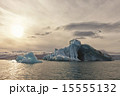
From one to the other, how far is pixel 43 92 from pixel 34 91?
875 mm

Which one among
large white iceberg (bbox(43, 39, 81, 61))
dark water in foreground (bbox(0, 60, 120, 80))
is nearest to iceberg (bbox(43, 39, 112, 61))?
large white iceberg (bbox(43, 39, 81, 61))

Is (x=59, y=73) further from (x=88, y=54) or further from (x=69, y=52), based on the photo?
(x=88, y=54)

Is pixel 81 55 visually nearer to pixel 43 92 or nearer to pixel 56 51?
pixel 56 51

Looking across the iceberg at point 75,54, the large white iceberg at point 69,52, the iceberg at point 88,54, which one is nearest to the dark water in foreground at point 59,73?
the iceberg at point 75,54

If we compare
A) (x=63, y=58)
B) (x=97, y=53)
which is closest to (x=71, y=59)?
(x=63, y=58)

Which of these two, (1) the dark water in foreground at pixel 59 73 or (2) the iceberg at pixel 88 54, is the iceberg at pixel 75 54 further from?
(1) the dark water in foreground at pixel 59 73

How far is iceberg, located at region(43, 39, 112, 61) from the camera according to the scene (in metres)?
84.6

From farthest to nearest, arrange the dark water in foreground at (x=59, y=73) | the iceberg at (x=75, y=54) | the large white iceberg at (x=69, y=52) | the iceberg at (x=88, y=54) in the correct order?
the iceberg at (x=88, y=54) → the large white iceberg at (x=69, y=52) → the iceberg at (x=75, y=54) → the dark water in foreground at (x=59, y=73)

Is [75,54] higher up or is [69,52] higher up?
[69,52]

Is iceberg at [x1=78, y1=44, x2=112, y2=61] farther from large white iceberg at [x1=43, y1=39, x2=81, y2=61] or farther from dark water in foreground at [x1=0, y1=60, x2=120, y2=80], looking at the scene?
dark water in foreground at [x1=0, y1=60, x2=120, y2=80]

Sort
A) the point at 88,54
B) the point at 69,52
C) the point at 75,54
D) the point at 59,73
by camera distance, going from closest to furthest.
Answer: the point at 59,73
the point at 69,52
the point at 75,54
the point at 88,54

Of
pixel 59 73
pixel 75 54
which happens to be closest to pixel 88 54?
pixel 75 54

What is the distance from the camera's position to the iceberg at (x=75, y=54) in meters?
84.6

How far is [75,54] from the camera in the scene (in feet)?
293
